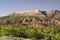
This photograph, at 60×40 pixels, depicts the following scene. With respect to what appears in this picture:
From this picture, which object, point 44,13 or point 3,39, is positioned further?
point 44,13

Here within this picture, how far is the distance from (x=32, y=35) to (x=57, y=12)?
101583 mm

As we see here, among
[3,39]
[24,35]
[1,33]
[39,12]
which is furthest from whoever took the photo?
[39,12]

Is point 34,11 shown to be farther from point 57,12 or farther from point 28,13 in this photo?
point 57,12

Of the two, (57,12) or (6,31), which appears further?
(57,12)

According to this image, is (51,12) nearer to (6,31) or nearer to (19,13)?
(19,13)

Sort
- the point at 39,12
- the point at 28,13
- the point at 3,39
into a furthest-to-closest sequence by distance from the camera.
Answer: the point at 28,13 < the point at 39,12 < the point at 3,39

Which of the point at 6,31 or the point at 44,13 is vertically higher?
the point at 6,31

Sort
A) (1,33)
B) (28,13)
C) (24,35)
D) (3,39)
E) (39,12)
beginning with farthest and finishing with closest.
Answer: (28,13)
(39,12)
(24,35)
(1,33)
(3,39)

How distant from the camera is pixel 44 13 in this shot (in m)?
145

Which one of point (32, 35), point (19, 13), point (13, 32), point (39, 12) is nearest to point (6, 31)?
point (13, 32)

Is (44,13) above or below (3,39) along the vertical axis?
below


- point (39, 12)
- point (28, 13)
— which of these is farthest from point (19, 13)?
point (39, 12)

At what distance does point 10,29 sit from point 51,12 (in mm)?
102334

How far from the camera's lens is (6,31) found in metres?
44.1
